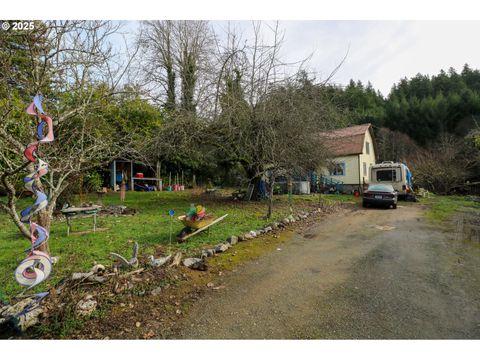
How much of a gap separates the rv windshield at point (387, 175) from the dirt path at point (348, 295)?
35.8 ft

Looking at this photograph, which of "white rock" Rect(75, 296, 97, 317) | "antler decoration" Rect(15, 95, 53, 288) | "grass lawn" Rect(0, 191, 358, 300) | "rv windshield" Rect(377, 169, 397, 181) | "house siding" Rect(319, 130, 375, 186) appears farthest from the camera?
"house siding" Rect(319, 130, 375, 186)

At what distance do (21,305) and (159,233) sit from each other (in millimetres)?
3651

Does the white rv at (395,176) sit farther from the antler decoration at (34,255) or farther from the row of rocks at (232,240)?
the antler decoration at (34,255)

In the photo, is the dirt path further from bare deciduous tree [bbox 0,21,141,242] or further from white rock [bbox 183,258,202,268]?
bare deciduous tree [bbox 0,21,141,242]

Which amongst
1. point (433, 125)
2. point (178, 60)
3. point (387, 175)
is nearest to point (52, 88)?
point (178, 60)

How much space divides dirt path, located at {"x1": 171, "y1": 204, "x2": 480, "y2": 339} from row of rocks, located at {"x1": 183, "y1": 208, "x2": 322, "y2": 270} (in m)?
0.71

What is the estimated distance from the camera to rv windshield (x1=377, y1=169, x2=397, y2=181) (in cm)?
1585

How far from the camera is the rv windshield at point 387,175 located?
15852 mm

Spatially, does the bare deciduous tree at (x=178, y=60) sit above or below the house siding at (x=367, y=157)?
above

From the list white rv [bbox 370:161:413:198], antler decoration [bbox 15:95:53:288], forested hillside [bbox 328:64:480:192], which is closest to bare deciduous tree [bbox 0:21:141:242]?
antler decoration [bbox 15:95:53:288]

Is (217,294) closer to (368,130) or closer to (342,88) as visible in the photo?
(342,88)

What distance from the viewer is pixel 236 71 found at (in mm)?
11086

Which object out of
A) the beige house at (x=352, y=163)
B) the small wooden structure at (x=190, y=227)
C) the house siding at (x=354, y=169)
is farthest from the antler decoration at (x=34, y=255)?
the beige house at (x=352, y=163)

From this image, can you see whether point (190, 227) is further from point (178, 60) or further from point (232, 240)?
point (178, 60)
